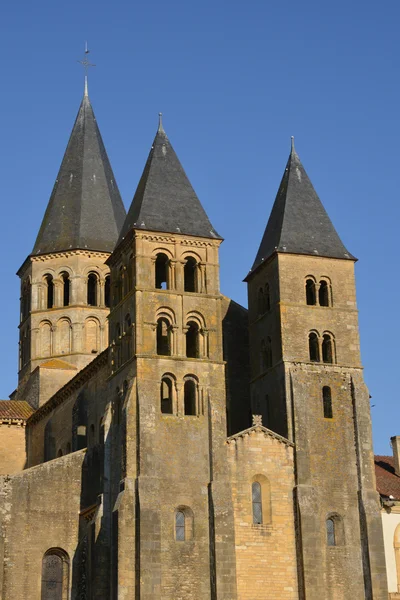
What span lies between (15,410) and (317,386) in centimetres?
2135

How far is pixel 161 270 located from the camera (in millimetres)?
48688

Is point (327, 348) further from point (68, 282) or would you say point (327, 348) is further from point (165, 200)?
point (68, 282)

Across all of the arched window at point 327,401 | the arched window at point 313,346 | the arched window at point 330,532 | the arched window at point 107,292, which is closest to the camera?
the arched window at point 330,532

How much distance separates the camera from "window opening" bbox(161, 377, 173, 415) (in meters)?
43.8

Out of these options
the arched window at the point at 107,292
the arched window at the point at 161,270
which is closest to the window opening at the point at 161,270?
the arched window at the point at 161,270

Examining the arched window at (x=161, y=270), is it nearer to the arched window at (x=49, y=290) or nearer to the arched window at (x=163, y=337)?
the arched window at (x=163, y=337)

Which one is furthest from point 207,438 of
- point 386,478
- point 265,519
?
point 386,478

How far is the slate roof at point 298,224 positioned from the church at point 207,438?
10 centimetres

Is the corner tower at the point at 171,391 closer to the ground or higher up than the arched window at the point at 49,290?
closer to the ground

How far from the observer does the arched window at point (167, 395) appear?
4366 centimetres

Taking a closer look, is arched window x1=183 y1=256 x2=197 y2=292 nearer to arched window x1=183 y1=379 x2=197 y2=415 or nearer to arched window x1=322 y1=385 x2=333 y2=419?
arched window x1=183 y1=379 x2=197 y2=415

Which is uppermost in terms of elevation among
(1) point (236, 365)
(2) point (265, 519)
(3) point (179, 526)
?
(1) point (236, 365)

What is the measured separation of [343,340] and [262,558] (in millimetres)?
10514

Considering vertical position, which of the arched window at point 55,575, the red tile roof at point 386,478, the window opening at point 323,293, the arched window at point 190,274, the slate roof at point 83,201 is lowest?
the arched window at point 55,575
